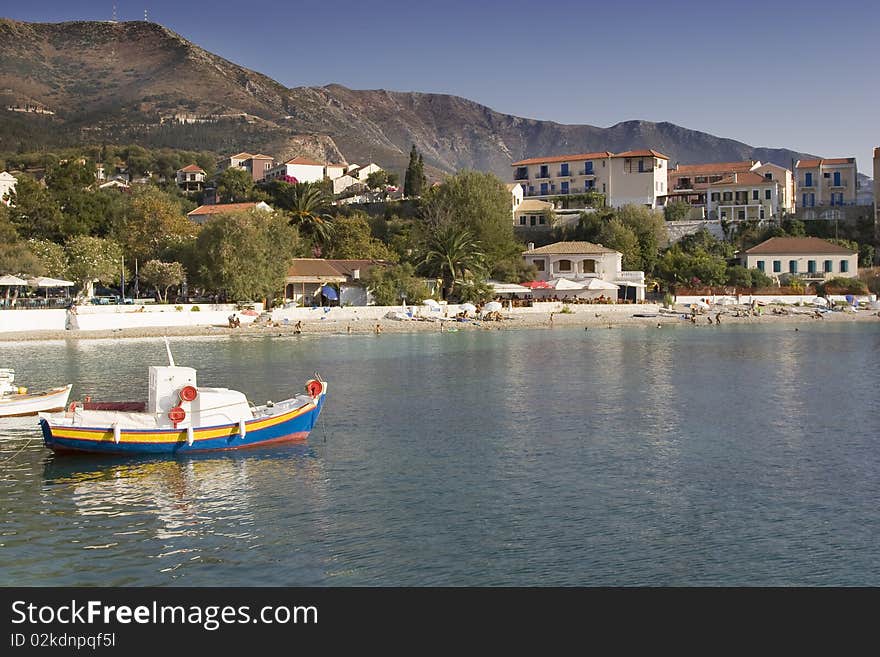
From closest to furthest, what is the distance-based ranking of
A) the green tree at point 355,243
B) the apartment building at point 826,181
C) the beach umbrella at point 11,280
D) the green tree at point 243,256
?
the beach umbrella at point 11,280 < the green tree at point 243,256 < the green tree at point 355,243 < the apartment building at point 826,181

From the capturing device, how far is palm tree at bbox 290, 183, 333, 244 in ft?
269

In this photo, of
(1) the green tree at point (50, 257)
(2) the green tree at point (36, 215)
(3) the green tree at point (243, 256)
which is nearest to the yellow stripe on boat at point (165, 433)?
(3) the green tree at point (243, 256)

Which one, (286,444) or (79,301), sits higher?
(79,301)

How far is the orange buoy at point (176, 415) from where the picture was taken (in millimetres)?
22078

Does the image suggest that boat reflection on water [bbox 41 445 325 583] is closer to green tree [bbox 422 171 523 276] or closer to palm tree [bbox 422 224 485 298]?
palm tree [bbox 422 224 485 298]

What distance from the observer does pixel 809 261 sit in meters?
76.2

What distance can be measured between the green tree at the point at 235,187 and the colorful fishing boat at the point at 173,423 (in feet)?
270

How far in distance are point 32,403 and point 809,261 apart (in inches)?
2634

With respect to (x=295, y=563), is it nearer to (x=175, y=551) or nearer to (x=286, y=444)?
(x=175, y=551)

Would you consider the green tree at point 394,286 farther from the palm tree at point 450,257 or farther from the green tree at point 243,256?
the green tree at point 243,256

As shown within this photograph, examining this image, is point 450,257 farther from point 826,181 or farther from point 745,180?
point 826,181

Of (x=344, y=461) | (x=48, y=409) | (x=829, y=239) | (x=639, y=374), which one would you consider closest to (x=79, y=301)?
(x=48, y=409)
